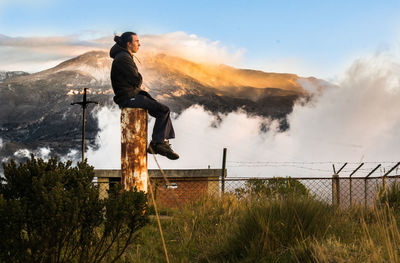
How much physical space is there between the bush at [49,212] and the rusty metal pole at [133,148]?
1.56 metres

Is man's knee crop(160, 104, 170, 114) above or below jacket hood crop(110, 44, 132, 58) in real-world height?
below

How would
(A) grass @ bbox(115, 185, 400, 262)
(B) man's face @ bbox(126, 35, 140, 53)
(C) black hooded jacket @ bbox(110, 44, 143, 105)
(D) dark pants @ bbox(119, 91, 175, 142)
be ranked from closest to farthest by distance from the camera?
1. (A) grass @ bbox(115, 185, 400, 262)
2. (D) dark pants @ bbox(119, 91, 175, 142)
3. (C) black hooded jacket @ bbox(110, 44, 143, 105)
4. (B) man's face @ bbox(126, 35, 140, 53)

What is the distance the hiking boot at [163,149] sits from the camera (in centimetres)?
656

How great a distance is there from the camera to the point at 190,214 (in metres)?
7.93

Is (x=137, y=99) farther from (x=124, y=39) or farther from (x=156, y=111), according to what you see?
(x=124, y=39)

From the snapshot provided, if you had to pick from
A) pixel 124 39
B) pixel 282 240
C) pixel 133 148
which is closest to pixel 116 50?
pixel 124 39

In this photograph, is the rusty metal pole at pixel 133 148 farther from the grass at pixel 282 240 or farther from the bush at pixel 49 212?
the bush at pixel 49 212

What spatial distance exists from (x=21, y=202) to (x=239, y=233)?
2.87 m

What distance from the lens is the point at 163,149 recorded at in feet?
21.6

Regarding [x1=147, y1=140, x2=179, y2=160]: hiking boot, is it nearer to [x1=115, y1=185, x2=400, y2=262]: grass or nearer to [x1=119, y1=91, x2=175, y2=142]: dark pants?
[x1=119, y1=91, x2=175, y2=142]: dark pants

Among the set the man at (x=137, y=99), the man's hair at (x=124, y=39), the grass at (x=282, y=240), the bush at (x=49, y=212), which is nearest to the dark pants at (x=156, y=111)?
the man at (x=137, y=99)

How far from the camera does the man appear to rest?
→ 6465mm

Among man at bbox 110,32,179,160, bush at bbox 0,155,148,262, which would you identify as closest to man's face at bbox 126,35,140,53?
man at bbox 110,32,179,160

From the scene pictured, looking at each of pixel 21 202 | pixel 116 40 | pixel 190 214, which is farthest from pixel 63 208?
pixel 190 214
